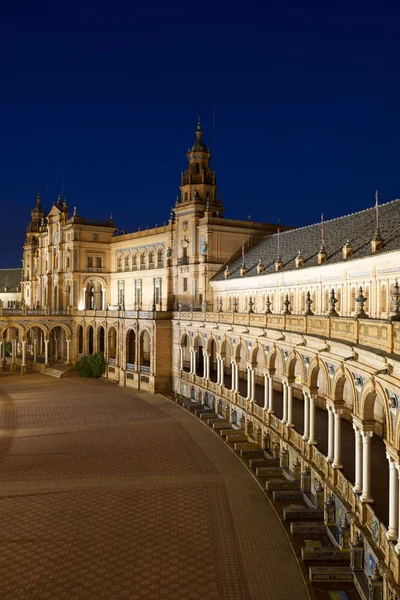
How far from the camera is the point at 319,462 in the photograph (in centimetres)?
2283

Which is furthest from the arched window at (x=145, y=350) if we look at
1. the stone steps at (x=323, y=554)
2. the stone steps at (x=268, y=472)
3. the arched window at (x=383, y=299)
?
the stone steps at (x=323, y=554)

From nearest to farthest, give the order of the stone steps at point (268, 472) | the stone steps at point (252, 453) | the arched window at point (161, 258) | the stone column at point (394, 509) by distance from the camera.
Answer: the stone column at point (394, 509), the stone steps at point (268, 472), the stone steps at point (252, 453), the arched window at point (161, 258)

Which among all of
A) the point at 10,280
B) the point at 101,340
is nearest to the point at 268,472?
the point at 101,340

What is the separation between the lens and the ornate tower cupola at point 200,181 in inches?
2474

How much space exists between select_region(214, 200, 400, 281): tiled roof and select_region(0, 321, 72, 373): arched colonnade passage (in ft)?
77.8

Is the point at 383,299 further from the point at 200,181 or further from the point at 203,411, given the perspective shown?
the point at 200,181

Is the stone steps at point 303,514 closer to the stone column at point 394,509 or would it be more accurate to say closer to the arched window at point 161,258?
the stone column at point 394,509

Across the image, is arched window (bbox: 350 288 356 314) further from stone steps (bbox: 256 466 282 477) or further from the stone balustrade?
stone steps (bbox: 256 466 282 477)

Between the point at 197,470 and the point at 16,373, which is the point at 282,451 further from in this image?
the point at 16,373

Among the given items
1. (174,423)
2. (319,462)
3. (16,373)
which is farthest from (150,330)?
(319,462)

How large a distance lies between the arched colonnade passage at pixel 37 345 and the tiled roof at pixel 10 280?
33.2 metres

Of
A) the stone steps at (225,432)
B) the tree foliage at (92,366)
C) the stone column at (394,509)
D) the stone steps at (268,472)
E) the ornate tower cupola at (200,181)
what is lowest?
the stone steps at (268,472)

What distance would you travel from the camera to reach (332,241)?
40.9 metres

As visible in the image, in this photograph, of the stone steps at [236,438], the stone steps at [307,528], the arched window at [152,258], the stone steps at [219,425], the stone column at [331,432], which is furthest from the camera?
the arched window at [152,258]
